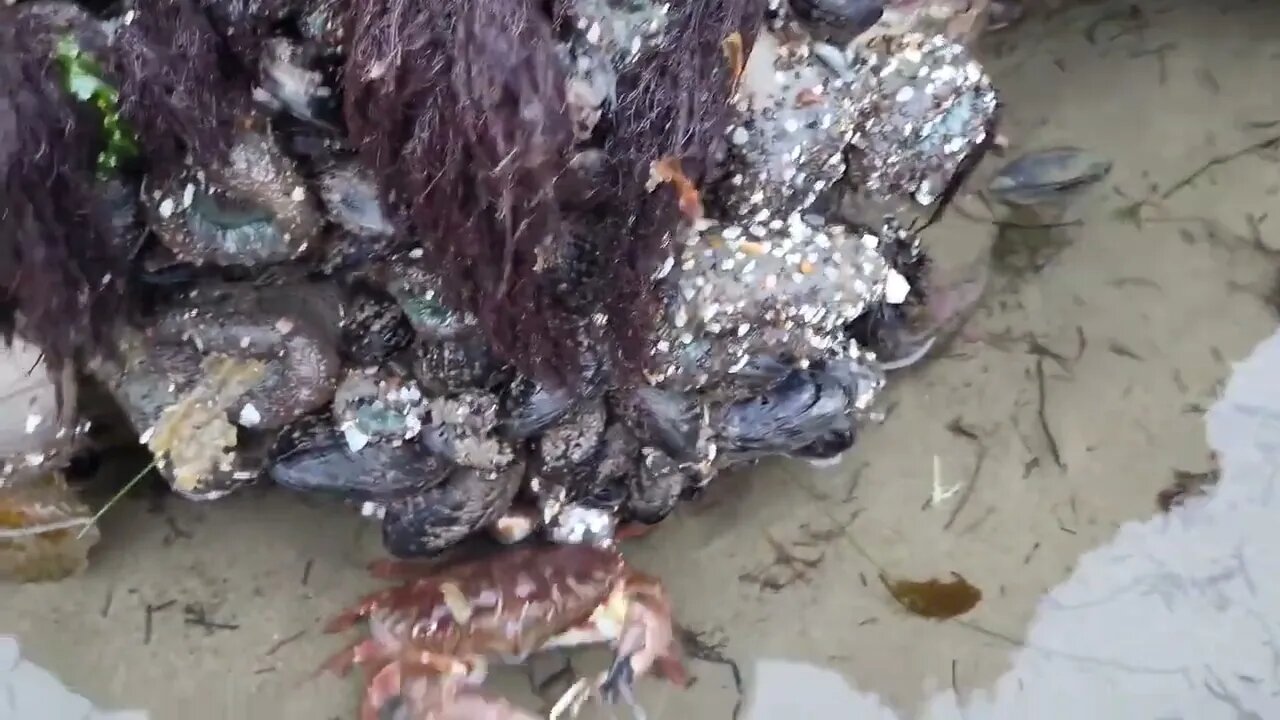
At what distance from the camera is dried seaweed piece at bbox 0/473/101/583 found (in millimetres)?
1561

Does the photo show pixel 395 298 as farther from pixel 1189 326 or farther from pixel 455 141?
pixel 1189 326

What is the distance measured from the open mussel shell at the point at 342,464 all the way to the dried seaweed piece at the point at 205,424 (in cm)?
9

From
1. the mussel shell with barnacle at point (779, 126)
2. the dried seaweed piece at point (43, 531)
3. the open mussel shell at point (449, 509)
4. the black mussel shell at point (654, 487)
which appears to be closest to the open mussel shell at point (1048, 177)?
the mussel shell with barnacle at point (779, 126)

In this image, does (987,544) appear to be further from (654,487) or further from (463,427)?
(463,427)

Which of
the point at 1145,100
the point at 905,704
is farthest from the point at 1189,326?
the point at 905,704

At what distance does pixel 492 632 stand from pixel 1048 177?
141 centimetres

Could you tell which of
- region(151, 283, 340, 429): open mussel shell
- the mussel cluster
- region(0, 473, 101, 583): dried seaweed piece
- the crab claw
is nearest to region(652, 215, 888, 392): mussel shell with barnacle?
the mussel cluster

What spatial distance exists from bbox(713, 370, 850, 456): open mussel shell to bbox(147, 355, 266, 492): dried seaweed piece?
2.42ft

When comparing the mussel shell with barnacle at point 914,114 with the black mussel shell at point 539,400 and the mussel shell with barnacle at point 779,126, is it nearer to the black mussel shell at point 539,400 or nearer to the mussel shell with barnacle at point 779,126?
the mussel shell with barnacle at point 779,126

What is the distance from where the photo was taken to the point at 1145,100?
2021mm

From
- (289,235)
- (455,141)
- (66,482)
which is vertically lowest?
(66,482)

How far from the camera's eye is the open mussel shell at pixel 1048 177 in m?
1.95

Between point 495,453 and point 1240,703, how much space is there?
1274 mm

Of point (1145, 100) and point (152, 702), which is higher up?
point (1145, 100)
